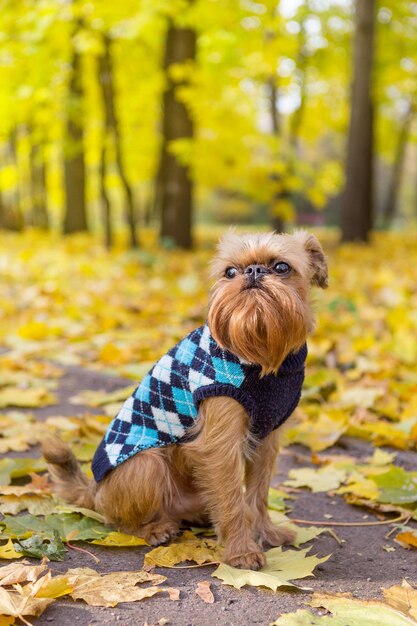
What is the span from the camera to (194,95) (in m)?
11.6

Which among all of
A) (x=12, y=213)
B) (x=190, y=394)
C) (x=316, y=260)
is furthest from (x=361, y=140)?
(x=190, y=394)

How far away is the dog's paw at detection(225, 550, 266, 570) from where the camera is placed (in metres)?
2.79

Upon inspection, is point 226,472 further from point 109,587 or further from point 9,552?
point 9,552

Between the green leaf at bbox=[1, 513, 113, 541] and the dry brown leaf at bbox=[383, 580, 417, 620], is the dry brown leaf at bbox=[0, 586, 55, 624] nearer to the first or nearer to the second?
the green leaf at bbox=[1, 513, 113, 541]

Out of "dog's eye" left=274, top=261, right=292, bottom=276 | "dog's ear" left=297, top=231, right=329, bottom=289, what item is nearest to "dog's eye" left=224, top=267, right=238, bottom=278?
"dog's eye" left=274, top=261, right=292, bottom=276

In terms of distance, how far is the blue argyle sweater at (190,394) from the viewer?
2787mm

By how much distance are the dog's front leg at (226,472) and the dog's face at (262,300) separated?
0.24 m

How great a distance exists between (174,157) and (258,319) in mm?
11915

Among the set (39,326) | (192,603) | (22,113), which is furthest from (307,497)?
(22,113)

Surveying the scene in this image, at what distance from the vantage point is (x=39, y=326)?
6668 millimetres

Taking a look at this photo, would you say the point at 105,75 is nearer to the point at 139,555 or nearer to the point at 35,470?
the point at 35,470

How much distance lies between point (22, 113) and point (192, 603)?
17.1 metres

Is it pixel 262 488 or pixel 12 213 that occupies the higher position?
pixel 12 213

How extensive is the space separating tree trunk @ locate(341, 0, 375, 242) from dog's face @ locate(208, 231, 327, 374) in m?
11.9
